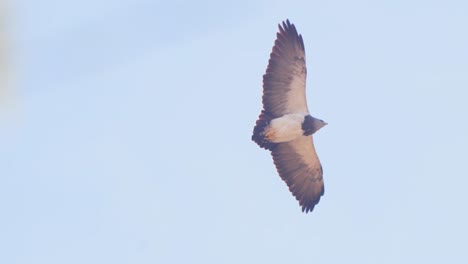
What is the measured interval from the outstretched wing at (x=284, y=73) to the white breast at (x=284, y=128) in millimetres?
275

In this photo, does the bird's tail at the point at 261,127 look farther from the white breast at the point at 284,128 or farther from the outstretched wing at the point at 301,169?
the outstretched wing at the point at 301,169

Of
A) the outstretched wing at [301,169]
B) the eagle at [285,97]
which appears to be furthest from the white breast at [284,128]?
the outstretched wing at [301,169]

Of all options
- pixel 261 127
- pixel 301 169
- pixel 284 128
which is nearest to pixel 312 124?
pixel 284 128

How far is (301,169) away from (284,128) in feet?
7.18

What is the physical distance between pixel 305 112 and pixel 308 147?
135 cm

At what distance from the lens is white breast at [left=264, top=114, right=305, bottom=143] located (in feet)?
122

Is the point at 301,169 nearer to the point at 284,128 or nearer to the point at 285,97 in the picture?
the point at 284,128

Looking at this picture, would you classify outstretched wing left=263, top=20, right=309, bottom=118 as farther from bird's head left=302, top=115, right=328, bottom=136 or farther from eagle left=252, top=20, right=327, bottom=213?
bird's head left=302, top=115, right=328, bottom=136

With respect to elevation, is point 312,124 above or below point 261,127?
below

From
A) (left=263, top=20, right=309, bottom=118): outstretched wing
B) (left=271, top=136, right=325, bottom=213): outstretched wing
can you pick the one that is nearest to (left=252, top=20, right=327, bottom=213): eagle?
(left=263, top=20, right=309, bottom=118): outstretched wing

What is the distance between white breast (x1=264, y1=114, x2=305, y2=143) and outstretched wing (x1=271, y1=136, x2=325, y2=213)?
74 centimetres

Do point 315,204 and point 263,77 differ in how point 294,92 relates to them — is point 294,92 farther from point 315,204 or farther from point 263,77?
point 315,204

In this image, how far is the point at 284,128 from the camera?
37125mm

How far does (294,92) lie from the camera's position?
1468 inches
